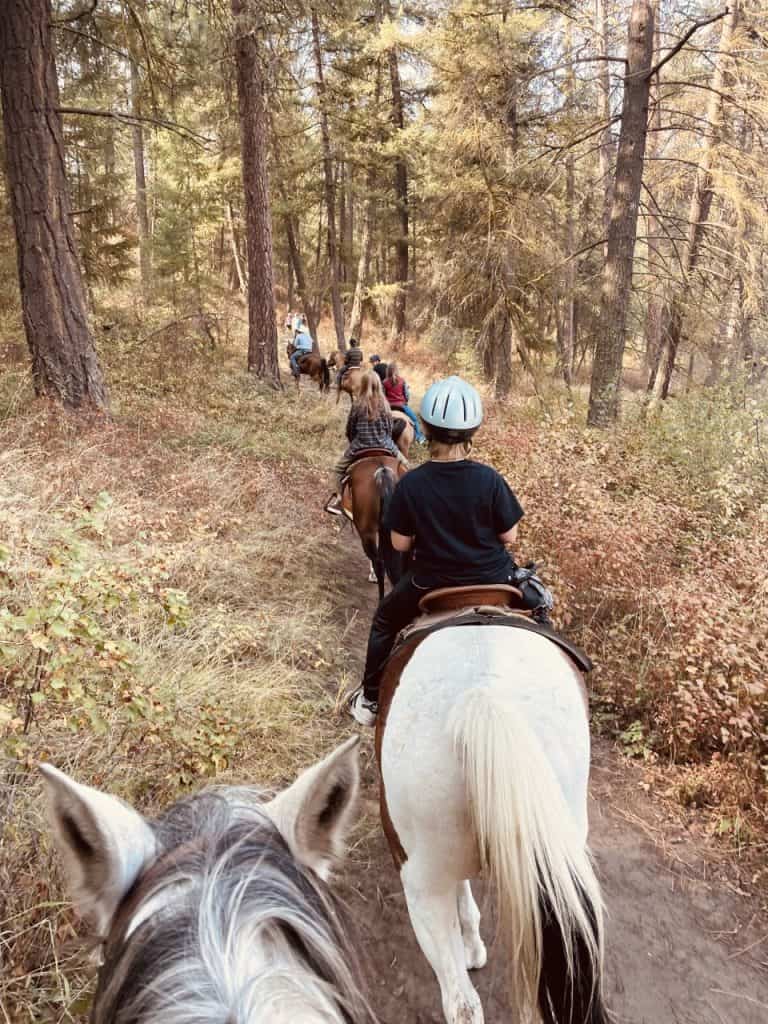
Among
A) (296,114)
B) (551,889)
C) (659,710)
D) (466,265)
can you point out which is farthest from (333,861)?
(296,114)

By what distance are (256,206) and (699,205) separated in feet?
34.9

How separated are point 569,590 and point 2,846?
449cm

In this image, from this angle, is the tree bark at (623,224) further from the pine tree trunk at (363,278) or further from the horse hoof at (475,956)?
the pine tree trunk at (363,278)

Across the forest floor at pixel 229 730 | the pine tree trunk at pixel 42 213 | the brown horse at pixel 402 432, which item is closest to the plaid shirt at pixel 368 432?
the brown horse at pixel 402 432

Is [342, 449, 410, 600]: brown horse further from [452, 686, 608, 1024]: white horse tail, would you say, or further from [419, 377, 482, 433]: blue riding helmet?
[452, 686, 608, 1024]: white horse tail

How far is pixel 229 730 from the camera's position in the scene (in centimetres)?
351

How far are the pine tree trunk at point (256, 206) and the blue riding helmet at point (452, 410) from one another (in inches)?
419

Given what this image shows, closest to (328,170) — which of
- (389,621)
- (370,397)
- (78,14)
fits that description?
(78,14)

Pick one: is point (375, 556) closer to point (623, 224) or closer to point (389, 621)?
point (389, 621)

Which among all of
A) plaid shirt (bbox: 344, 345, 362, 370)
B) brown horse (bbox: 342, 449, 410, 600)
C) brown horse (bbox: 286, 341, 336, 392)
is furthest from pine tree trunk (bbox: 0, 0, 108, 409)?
brown horse (bbox: 286, 341, 336, 392)

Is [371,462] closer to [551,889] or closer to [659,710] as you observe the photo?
[659,710]

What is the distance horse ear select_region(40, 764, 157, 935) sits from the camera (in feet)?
3.57

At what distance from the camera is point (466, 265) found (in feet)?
45.5

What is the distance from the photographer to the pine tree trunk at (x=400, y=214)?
20.7m
